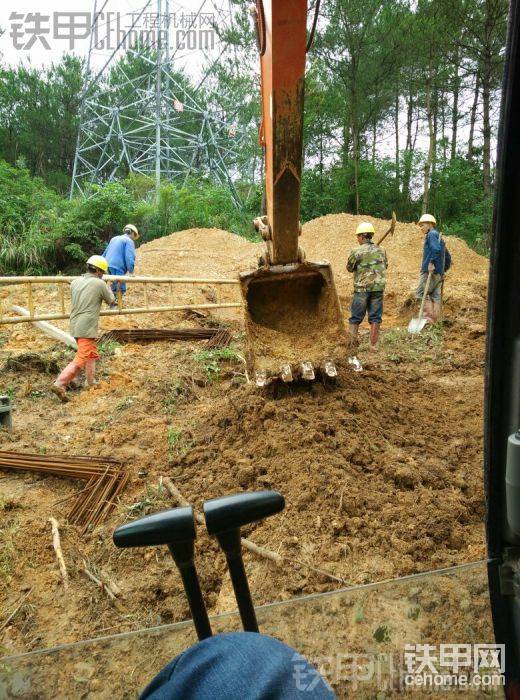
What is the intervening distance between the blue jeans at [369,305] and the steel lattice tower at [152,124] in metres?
18.0

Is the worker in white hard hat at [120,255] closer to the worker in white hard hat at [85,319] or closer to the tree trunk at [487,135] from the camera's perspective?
the worker in white hard hat at [85,319]

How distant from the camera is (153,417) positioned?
5797 millimetres

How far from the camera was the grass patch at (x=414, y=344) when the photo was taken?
7.78 metres

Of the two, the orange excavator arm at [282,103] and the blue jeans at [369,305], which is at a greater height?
the orange excavator arm at [282,103]

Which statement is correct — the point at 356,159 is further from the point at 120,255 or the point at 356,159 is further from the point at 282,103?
the point at 282,103

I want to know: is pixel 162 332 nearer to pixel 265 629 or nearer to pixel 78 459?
pixel 78 459

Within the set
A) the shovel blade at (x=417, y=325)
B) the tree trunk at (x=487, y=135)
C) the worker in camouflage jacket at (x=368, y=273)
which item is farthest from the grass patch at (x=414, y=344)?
the tree trunk at (x=487, y=135)

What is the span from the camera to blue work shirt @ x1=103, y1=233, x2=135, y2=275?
373 inches

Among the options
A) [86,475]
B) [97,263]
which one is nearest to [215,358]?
[97,263]

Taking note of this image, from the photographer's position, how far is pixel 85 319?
6562 mm

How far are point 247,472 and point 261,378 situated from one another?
0.91m

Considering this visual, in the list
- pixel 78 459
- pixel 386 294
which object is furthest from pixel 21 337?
pixel 386 294

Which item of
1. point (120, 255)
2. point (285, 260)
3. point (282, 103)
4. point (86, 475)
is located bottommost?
point (86, 475)

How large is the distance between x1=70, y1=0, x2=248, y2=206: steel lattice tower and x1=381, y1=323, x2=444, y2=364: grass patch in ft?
57.5
